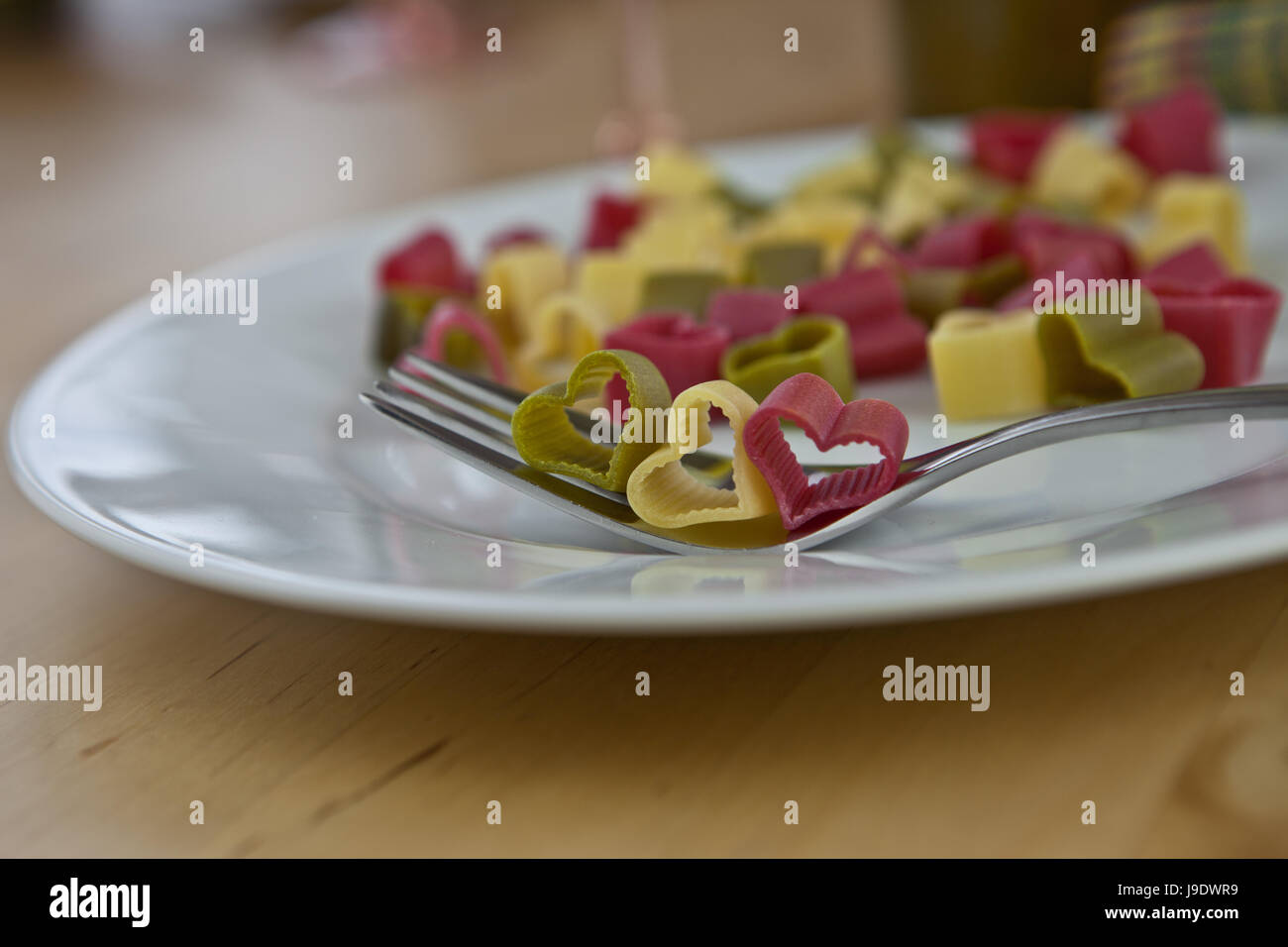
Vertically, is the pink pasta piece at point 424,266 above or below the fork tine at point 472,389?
above

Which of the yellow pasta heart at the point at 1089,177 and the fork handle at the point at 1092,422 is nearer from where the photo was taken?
the fork handle at the point at 1092,422

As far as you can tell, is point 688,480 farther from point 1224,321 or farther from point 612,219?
point 612,219

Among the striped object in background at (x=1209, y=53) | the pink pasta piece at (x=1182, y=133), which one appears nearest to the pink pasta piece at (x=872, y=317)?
the pink pasta piece at (x=1182, y=133)

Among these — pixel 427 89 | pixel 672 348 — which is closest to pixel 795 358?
pixel 672 348

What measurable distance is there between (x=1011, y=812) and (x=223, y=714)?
31 centimetres

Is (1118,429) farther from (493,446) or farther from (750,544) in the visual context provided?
(493,446)

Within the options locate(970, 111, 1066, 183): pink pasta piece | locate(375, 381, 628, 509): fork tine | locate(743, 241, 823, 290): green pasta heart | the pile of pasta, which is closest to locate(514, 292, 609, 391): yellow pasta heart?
the pile of pasta

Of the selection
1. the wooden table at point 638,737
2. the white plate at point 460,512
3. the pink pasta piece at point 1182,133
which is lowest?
the wooden table at point 638,737

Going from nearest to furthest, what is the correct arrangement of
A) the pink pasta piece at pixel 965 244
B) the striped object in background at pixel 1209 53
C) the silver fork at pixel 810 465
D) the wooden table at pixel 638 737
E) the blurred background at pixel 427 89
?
1. the wooden table at pixel 638 737
2. the silver fork at pixel 810 465
3. the pink pasta piece at pixel 965 244
4. the striped object in background at pixel 1209 53
5. the blurred background at pixel 427 89

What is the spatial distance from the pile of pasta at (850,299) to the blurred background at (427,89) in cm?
28

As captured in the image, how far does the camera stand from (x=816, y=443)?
58 centimetres

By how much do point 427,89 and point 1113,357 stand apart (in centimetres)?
210

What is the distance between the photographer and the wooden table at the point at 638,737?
454mm

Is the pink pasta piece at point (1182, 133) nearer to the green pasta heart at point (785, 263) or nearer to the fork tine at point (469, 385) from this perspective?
A: the green pasta heart at point (785, 263)
